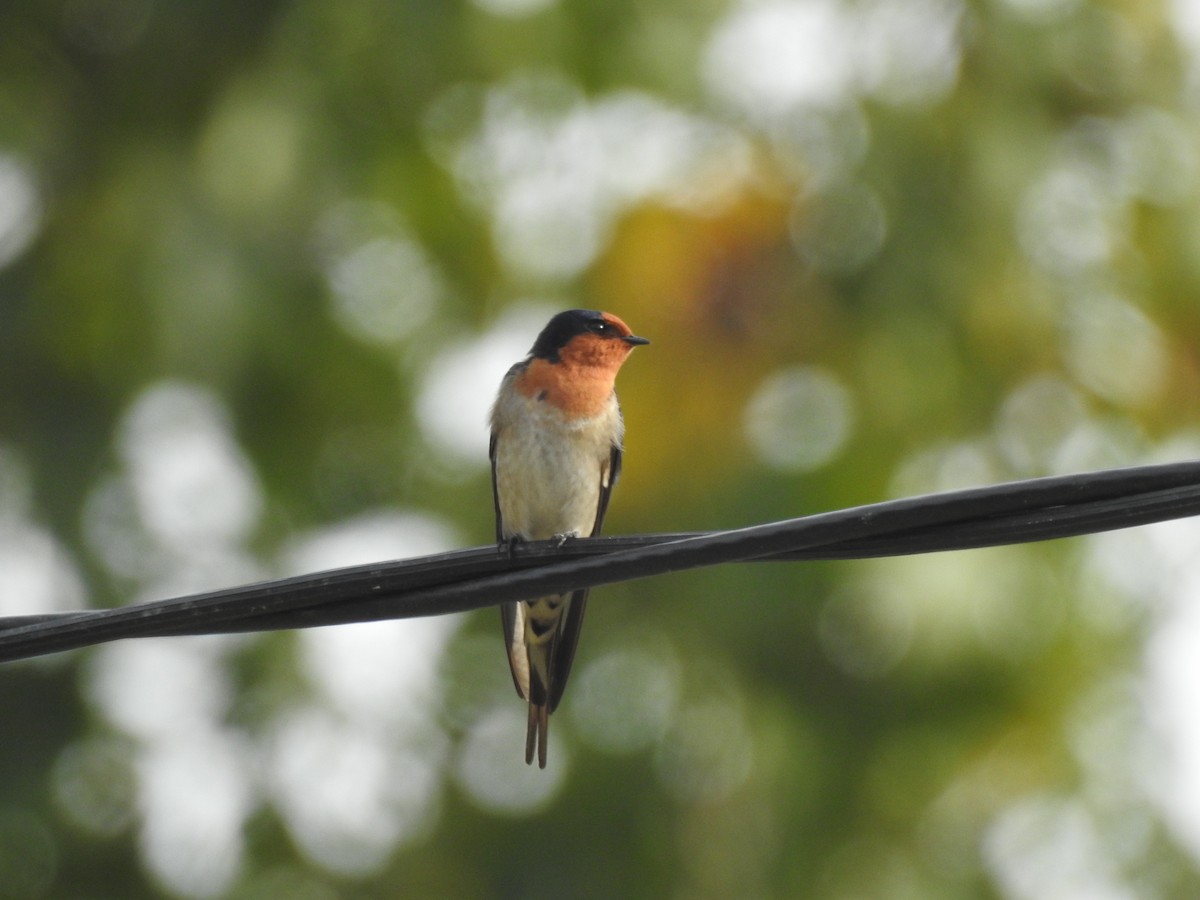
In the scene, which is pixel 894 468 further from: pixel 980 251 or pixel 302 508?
pixel 302 508

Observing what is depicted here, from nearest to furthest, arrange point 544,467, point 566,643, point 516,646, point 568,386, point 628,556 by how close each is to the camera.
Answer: point 628,556
point 516,646
point 566,643
point 544,467
point 568,386

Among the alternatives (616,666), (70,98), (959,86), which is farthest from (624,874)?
(70,98)

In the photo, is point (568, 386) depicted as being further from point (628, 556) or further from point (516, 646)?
point (628, 556)

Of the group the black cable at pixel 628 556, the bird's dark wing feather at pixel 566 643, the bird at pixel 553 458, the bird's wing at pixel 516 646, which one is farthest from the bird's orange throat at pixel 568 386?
the black cable at pixel 628 556

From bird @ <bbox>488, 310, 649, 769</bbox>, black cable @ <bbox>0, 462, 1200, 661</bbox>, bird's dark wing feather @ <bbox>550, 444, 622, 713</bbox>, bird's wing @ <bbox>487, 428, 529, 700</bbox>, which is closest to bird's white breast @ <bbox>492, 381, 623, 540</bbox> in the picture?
bird @ <bbox>488, 310, 649, 769</bbox>

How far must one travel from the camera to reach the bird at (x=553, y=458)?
22.7 feet

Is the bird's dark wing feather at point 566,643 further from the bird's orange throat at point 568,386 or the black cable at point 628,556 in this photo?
the black cable at point 628,556

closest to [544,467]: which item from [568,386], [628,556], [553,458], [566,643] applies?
[553,458]

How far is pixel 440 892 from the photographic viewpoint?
11.7 metres

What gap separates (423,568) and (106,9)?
31.0ft

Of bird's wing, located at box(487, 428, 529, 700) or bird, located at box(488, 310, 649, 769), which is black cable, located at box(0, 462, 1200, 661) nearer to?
bird's wing, located at box(487, 428, 529, 700)

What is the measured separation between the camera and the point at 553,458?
7.02 m

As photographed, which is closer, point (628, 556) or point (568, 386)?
point (628, 556)

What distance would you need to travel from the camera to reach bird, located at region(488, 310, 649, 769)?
6934 mm
